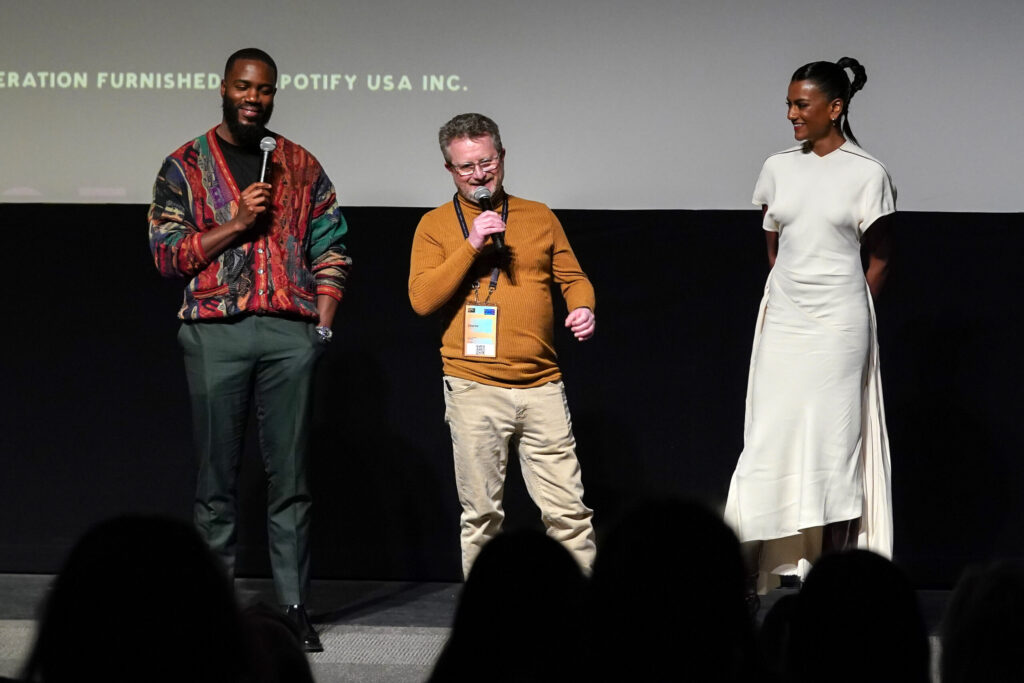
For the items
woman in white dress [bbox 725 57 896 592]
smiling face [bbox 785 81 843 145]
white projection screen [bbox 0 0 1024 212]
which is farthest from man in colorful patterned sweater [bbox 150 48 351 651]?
smiling face [bbox 785 81 843 145]

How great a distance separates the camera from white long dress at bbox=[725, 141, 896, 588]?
3480 mm

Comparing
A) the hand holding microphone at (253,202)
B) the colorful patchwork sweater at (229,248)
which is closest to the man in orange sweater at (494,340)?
the colorful patchwork sweater at (229,248)

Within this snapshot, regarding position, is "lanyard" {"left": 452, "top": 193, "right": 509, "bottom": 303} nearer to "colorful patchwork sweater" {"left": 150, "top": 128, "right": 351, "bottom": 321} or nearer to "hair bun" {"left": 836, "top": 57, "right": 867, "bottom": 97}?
"colorful patchwork sweater" {"left": 150, "top": 128, "right": 351, "bottom": 321}

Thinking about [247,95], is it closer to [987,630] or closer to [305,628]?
[305,628]

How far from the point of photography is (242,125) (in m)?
3.37

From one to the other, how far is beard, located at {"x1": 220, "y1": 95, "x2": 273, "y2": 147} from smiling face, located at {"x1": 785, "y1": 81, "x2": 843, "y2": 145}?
1.46 metres

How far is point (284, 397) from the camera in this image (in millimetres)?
3432

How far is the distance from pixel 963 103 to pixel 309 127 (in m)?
2.32

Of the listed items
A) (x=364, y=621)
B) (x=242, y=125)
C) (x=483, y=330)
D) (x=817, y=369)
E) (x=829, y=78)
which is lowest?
(x=364, y=621)

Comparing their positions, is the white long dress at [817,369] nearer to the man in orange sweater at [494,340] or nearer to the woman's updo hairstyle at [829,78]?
the woman's updo hairstyle at [829,78]

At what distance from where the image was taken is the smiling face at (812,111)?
11.4 ft

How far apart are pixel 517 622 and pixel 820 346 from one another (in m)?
2.30

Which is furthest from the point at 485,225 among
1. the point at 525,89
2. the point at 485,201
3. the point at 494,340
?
the point at 525,89

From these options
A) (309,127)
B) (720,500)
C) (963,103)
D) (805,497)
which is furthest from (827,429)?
(309,127)
